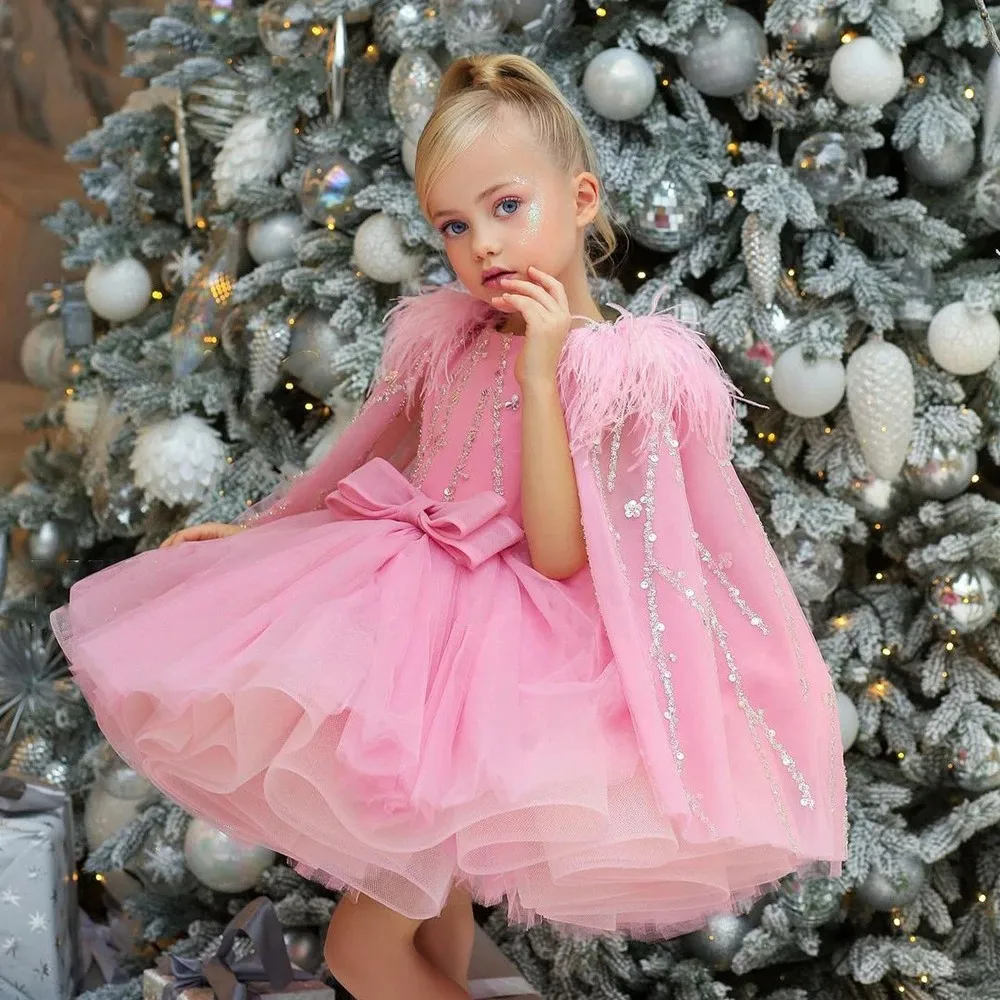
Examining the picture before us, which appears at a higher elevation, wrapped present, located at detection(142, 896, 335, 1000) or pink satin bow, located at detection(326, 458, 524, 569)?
pink satin bow, located at detection(326, 458, 524, 569)

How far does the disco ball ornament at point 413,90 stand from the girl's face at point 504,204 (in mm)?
521

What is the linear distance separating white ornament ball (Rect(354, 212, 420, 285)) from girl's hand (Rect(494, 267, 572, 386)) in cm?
61

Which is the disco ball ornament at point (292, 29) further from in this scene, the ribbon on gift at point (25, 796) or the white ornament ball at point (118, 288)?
the ribbon on gift at point (25, 796)

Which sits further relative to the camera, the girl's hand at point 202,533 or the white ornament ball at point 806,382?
the white ornament ball at point 806,382

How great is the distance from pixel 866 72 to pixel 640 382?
0.79 m

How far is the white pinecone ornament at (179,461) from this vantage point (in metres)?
2.01

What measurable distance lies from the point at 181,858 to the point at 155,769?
2.80 feet

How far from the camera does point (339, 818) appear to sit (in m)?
1.04

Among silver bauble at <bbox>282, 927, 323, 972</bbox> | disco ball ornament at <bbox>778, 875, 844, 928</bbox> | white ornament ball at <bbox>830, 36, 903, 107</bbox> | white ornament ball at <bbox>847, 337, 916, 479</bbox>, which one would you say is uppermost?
white ornament ball at <bbox>830, 36, 903, 107</bbox>

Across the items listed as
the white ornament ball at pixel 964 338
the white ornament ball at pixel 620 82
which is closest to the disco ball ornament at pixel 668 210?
the white ornament ball at pixel 620 82

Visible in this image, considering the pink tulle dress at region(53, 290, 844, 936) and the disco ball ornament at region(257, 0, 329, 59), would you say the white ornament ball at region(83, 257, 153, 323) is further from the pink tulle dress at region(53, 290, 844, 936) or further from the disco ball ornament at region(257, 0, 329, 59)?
the pink tulle dress at region(53, 290, 844, 936)

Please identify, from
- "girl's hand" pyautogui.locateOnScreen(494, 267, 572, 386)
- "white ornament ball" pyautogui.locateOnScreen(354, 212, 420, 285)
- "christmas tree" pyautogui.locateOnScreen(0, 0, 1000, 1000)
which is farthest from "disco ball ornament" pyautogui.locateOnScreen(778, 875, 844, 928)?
"white ornament ball" pyautogui.locateOnScreen(354, 212, 420, 285)

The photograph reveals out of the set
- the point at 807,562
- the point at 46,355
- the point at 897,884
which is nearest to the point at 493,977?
the point at 897,884

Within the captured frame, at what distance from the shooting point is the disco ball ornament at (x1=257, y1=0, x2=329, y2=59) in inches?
76.5
